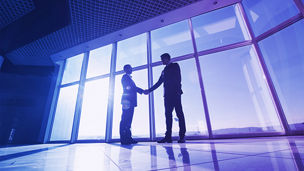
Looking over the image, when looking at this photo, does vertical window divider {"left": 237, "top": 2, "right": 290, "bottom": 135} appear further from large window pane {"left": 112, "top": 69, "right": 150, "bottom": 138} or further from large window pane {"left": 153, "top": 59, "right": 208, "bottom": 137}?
large window pane {"left": 112, "top": 69, "right": 150, "bottom": 138}

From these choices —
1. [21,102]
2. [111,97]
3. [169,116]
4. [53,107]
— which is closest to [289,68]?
[169,116]

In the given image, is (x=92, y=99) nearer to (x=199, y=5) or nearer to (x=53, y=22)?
(x=53, y=22)

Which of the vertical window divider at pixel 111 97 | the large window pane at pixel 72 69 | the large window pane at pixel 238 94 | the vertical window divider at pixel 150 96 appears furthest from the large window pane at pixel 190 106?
the large window pane at pixel 72 69

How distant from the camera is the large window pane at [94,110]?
3689 mm

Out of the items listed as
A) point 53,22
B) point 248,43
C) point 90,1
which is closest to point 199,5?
point 248,43

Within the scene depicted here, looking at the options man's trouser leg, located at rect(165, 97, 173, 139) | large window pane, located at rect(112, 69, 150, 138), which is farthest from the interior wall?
man's trouser leg, located at rect(165, 97, 173, 139)

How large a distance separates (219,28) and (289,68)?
180 centimetres

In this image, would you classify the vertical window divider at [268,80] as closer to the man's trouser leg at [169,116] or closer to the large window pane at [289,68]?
the large window pane at [289,68]

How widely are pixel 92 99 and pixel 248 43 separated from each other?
4.71 metres

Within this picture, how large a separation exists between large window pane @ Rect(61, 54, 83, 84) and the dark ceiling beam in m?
1.51

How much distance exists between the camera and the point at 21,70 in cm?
480

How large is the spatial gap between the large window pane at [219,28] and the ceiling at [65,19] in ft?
2.82

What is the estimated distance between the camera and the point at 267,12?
8.82 feet

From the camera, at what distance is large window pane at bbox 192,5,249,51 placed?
3.08 m
